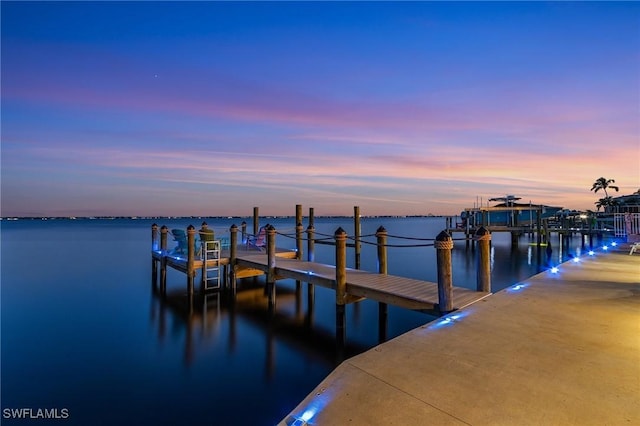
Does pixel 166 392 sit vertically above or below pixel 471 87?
below

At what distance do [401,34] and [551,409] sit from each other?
14057 millimetres

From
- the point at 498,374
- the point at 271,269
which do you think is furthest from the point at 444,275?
the point at 271,269

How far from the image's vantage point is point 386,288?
680 cm

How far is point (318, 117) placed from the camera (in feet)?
56.3

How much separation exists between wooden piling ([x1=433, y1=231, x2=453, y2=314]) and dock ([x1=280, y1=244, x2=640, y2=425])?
23.1 inches

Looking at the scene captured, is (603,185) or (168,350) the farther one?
(603,185)

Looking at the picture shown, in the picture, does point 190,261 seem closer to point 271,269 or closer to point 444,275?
point 271,269

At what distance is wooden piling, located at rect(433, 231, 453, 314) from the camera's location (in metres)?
5.32

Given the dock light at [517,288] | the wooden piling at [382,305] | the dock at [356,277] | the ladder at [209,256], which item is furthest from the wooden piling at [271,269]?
the dock light at [517,288]

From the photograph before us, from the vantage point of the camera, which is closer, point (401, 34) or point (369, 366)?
point (369, 366)

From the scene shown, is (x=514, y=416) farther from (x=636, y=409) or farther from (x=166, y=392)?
(x=166, y=392)

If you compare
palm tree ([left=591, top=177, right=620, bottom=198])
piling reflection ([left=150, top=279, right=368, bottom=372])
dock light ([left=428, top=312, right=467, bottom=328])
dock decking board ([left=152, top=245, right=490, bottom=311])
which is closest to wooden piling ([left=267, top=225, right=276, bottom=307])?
dock decking board ([left=152, top=245, right=490, bottom=311])

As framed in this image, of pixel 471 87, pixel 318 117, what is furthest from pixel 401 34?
pixel 318 117

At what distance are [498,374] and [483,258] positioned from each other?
12.0 feet
